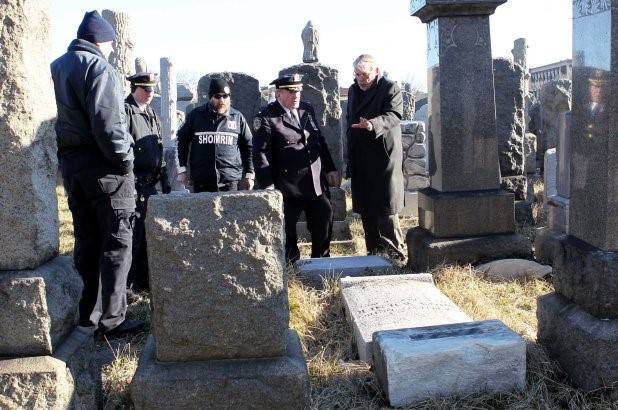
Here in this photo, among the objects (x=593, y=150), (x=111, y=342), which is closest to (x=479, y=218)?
(x=593, y=150)

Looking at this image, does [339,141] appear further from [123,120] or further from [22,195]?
[22,195]

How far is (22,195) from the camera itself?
2584 mm

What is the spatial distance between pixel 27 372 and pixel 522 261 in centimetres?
383

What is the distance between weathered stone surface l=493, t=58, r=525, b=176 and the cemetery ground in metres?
2.70

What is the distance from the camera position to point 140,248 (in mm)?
5551

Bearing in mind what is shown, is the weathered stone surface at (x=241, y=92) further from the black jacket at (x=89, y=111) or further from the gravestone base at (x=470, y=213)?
the black jacket at (x=89, y=111)

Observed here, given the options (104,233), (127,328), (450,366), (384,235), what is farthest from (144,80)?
(450,366)

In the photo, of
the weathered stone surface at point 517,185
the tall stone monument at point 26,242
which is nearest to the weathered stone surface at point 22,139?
the tall stone monument at point 26,242

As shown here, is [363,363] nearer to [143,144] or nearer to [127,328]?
[127,328]

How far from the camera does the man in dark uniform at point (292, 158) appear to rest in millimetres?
5680

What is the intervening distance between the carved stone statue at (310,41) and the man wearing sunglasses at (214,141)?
643 cm

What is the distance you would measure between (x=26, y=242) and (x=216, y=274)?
737 millimetres

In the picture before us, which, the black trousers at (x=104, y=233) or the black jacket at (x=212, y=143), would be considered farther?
the black jacket at (x=212, y=143)

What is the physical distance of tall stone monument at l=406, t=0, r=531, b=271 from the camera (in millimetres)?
5391
